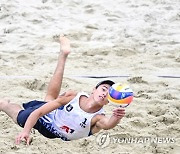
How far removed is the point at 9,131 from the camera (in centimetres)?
404

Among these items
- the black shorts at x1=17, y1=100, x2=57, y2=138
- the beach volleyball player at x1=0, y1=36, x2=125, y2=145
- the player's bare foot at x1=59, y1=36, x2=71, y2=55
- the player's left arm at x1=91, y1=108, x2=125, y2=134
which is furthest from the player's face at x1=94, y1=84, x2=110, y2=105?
the player's bare foot at x1=59, y1=36, x2=71, y2=55

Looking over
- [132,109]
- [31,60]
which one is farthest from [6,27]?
[132,109]

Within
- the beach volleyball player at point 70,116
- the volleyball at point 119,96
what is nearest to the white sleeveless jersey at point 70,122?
the beach volleyball player at point 70,116

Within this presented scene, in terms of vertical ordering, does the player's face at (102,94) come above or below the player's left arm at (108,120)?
above

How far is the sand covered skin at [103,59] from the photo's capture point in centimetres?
396

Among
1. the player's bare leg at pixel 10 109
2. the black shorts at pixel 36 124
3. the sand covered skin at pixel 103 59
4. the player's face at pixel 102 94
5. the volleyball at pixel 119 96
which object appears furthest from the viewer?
the sand covered skin at pixel 103 59

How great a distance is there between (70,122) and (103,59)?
227cm

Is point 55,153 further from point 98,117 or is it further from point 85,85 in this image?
point 85,85

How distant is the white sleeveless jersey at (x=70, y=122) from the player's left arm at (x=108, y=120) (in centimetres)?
4

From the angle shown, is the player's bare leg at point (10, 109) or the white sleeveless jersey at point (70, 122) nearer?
the white sleeveless jersey at point (70, 122)

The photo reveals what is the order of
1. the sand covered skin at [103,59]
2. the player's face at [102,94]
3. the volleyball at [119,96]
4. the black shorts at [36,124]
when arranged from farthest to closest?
the sand covered skin at [103,59]
the black shorts at [36,124]
the player's face at [102,94]
the volleyball at [119,96]

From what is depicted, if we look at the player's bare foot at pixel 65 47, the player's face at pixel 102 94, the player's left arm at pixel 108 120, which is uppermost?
the player's bare foot at pixel 65 47

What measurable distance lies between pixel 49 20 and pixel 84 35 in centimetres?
70

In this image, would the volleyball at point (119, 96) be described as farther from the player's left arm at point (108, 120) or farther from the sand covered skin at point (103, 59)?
the sand covered skin at point (103, 59)
